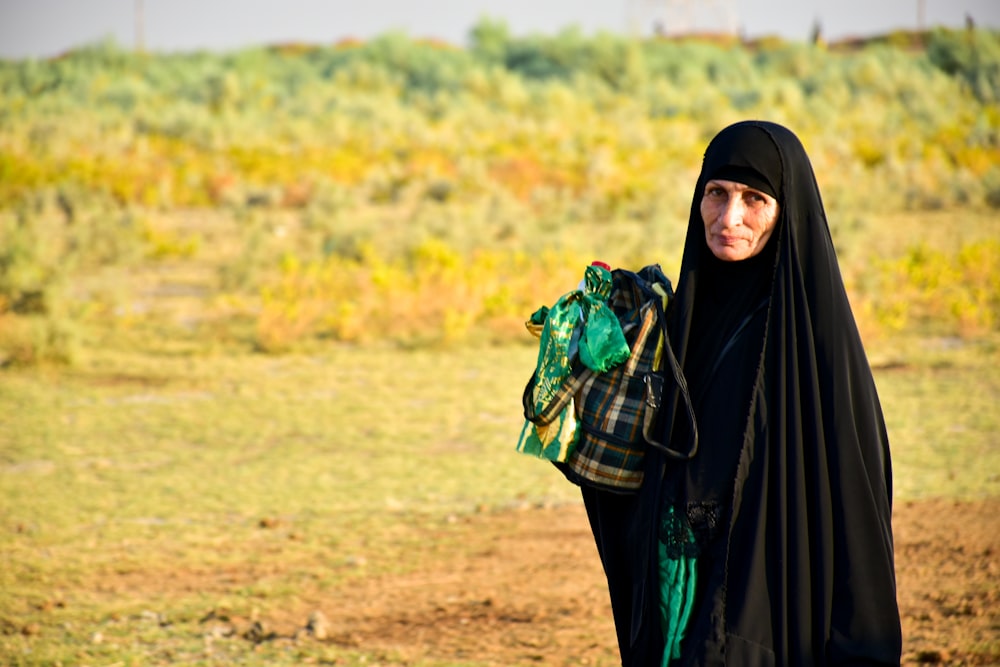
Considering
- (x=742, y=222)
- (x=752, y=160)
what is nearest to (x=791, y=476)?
(x=742, y=222)

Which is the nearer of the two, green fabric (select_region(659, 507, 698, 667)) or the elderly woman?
the elderly woman

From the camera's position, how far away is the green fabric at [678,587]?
215 centimetres

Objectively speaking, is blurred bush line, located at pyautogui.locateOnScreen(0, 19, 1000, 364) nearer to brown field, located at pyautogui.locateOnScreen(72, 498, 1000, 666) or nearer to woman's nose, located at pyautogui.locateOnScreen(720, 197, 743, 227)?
brown field, located at pyautogui.locateOnScreen(72, 498, 1000, 666)

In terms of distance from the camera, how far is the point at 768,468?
2086 millimetres

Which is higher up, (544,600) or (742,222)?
(742,222)

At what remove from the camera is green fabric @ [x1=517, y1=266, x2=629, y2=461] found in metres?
2.20

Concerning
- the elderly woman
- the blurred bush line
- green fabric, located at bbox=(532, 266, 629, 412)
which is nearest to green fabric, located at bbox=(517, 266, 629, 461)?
green fabric, located at bbox=(532, 266, 629, 412)

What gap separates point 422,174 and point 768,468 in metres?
18.6

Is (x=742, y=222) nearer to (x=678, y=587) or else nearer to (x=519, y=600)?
(x=678, y=587)

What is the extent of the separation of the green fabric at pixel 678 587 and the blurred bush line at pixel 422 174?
7.53 m

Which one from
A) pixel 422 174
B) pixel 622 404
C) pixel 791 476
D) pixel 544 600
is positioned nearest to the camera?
pixel 791 476

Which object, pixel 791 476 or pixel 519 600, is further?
pixel 519 600

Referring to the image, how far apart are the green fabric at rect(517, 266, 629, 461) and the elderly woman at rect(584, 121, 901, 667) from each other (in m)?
0.14

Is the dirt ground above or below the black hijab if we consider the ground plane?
below
